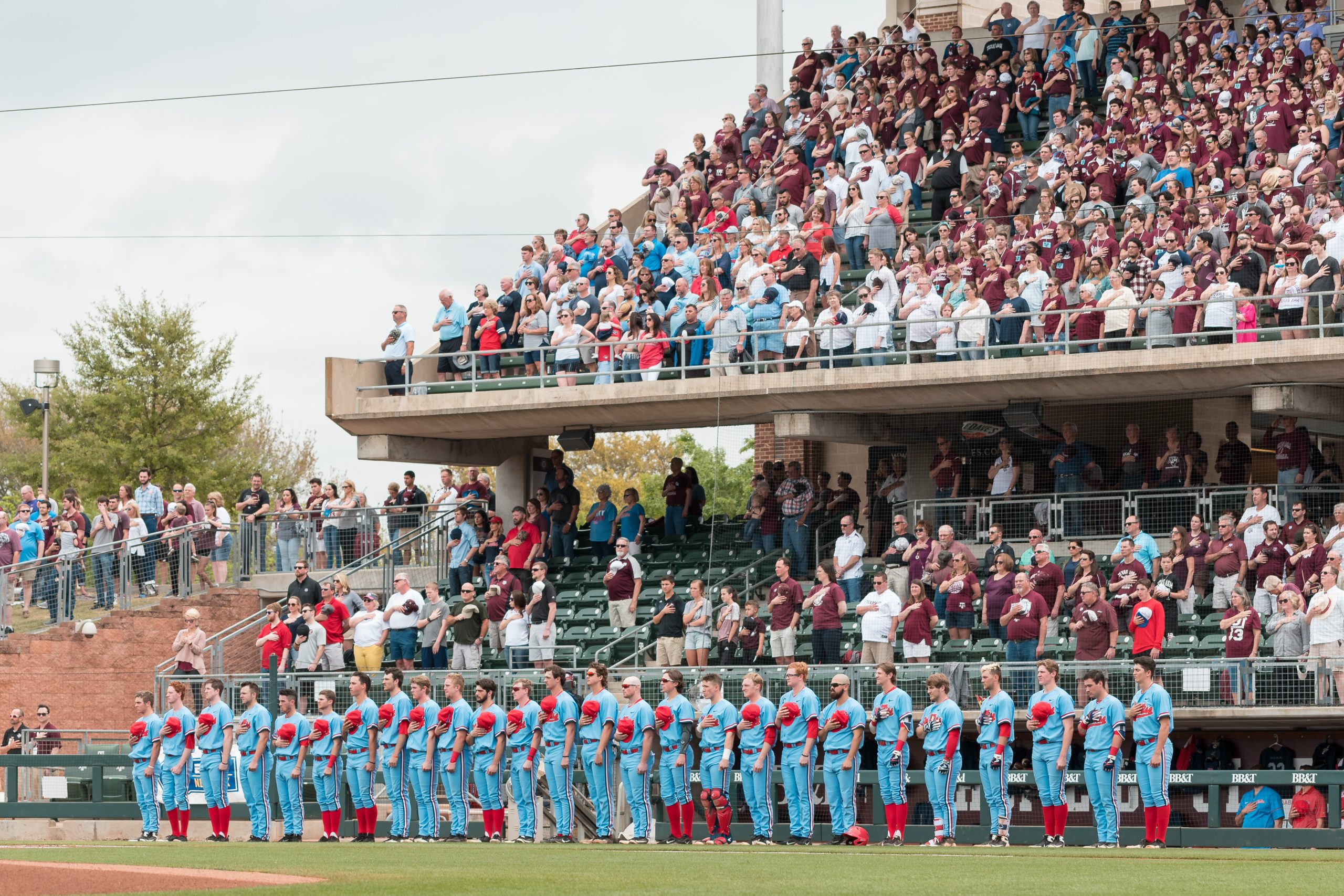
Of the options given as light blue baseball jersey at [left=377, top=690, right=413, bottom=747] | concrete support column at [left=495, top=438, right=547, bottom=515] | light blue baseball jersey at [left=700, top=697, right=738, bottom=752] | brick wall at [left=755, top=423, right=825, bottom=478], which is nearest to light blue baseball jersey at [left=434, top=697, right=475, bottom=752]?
light blue baseball jersey at [left=377, top=690, right=413, bottom=747]

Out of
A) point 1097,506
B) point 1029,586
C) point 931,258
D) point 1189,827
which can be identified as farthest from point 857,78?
point 1189,827

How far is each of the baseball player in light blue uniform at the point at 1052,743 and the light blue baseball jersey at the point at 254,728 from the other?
772 centimetres

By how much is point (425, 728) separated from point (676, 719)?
8.87 feet

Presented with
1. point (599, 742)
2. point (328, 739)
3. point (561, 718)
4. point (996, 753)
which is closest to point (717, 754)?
point (599, 742)

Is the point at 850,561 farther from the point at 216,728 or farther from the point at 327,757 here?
the point at 216,728

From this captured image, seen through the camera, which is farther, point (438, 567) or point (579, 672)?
point (438, 567)

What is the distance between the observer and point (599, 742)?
18.7m

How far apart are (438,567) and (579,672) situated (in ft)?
22.4

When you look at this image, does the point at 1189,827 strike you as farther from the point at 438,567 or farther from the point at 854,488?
the point at 438,567

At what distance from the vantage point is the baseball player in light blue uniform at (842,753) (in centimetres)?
1784

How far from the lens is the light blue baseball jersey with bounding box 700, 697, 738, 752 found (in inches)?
717

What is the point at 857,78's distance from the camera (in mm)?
28797

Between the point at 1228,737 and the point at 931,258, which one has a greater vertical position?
the point at 931,258

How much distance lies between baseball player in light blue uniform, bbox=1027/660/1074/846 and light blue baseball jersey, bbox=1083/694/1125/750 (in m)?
0.16
